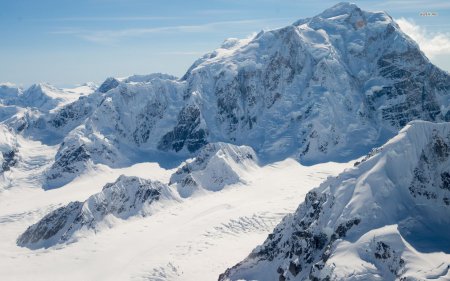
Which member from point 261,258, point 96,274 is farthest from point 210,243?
point 261,258

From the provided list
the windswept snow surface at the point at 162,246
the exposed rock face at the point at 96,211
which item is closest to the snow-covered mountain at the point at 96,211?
the exposed rock face at the point at 96,211

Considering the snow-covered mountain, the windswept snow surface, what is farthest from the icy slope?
the snow-covered mountain

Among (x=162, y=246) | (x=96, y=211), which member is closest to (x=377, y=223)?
(x=162, y=246)

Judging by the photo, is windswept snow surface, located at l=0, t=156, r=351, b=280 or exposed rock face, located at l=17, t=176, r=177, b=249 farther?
exposed rock face, located at l=17, t=176, r=177, b=249

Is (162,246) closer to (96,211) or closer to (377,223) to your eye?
(96,211)

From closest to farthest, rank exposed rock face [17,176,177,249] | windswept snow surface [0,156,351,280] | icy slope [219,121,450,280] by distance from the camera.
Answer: icy slope [219,121,450,280] → windswept snow surface [0,156,351,280] → exposed rock face [17,176,177,249]

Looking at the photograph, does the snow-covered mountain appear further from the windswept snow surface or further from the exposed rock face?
the windswept snow surface
